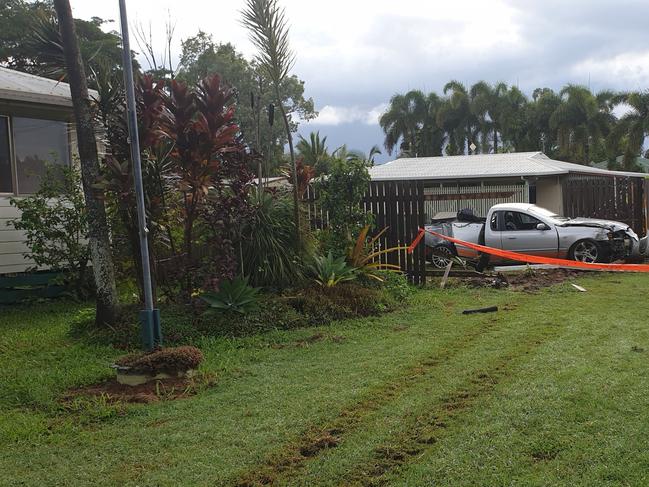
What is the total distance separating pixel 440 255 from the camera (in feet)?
46.2

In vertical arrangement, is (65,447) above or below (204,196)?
below

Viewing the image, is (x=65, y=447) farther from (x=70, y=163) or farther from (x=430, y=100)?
(x=430, y=100)

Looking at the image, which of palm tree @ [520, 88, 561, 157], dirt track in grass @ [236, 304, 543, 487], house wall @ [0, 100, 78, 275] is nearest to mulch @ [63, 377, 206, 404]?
dirt track in grass @ [236, 304, 543, 487]

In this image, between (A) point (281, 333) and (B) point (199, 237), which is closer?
(A) point (281, 333)

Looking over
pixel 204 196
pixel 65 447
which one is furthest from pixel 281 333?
pixel 65 447

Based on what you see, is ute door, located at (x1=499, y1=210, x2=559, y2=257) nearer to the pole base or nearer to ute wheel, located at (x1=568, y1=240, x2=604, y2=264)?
ute wheel, located at (x1=568, y1=240, x2=604, y2=264)

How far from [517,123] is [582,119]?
14.8 ft

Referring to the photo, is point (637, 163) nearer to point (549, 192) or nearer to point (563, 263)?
point (549, 192)

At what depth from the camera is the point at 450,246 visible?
1426 centimetres

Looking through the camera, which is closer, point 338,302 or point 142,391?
point 142,391

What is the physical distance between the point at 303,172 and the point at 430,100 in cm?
3854

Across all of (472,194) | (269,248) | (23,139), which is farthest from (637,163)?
(23,139)

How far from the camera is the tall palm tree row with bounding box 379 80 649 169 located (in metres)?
37.0

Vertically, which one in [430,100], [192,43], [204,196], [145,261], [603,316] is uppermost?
[192,43]
